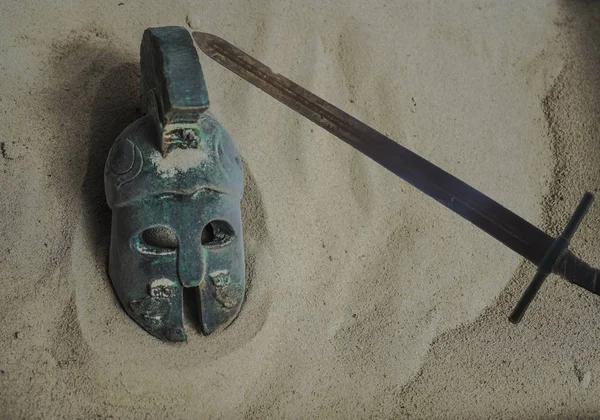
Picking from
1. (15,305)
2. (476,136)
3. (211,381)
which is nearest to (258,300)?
(211,381)

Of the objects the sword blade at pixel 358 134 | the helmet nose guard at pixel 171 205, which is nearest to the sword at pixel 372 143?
the sword blade at pixel 358 134

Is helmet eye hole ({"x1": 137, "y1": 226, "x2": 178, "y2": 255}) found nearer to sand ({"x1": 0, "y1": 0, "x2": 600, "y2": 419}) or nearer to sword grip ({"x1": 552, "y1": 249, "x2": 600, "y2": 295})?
sand ({"x1": 0, "y1": 0, "x2": 600, "y2": 419})

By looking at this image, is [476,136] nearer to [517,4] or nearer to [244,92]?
[517,4]

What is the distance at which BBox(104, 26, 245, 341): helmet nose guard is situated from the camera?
1125 mm

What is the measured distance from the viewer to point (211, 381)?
1.21 meters

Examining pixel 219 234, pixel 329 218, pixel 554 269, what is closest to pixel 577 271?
pixel 554 269

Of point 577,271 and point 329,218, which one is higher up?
point 577,271

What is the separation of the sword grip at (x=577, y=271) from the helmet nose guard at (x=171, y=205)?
52 cm

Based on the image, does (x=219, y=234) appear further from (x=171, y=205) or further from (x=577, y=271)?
(x=577, y=271)

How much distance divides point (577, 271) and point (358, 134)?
0.48 metres

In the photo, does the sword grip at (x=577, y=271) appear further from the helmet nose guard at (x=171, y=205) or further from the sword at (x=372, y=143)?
the helmet nose guard at (x=171, y=205)

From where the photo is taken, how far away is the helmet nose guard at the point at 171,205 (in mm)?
1125

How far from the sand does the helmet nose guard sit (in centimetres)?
7

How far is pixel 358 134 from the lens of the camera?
1453 mm
